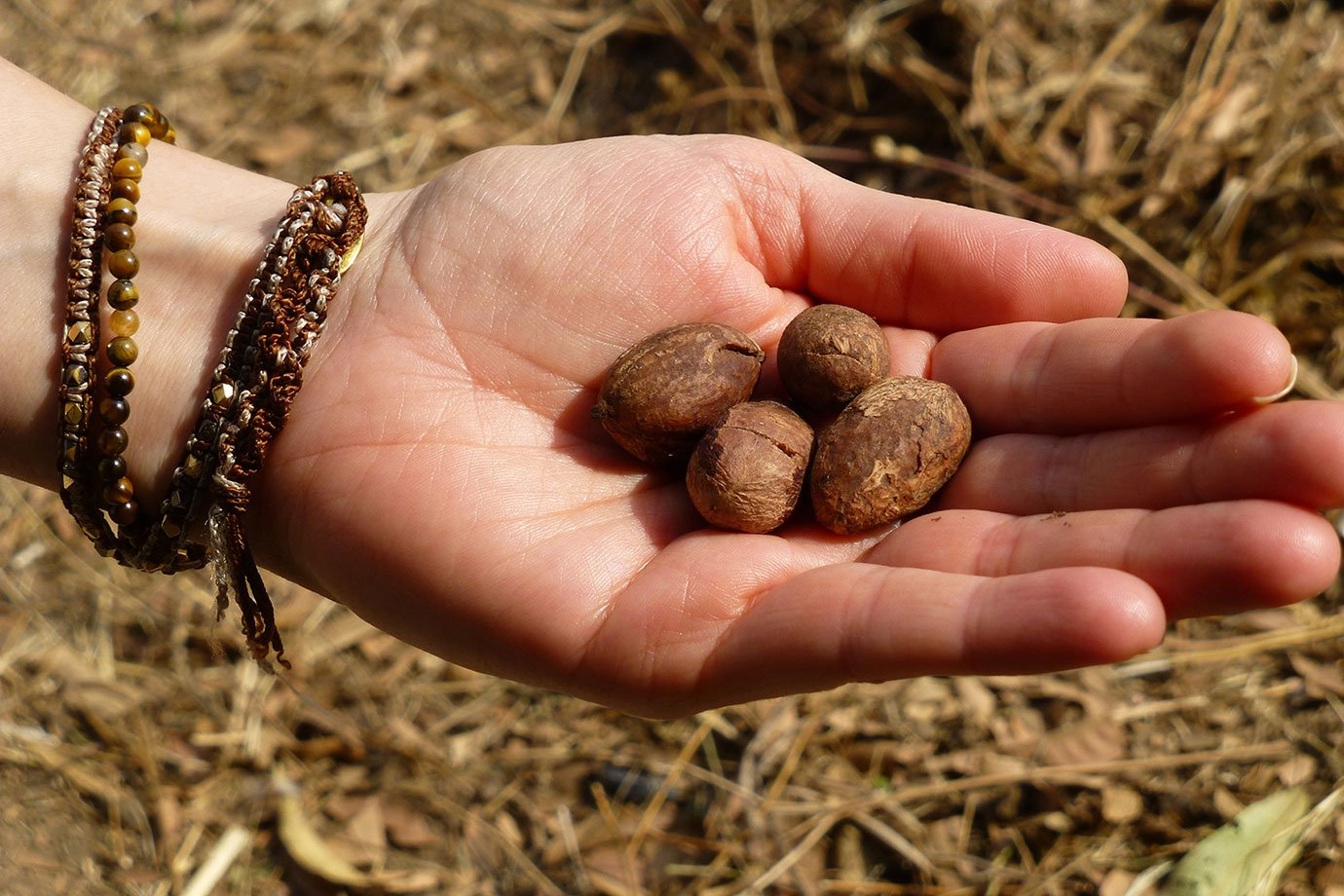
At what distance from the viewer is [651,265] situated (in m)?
3.17

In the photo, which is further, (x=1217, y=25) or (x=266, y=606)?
(x=1217, y=25)

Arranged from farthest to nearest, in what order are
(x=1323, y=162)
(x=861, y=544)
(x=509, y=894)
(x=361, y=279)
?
(x=1323, y=162)
(x=509, y=894)
(x=361, y=279)
(x=861, y=544)

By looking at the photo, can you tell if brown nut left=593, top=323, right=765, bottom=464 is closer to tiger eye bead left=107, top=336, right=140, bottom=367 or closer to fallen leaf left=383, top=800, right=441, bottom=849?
Result: tiger eye bead left=107, top=336, right=140, bottom=367

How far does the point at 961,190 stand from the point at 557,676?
11.0ft

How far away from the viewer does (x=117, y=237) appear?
293cm

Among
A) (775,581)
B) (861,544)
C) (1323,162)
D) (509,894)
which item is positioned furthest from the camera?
(1323,162)

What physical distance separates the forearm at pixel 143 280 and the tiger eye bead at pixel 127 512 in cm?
7

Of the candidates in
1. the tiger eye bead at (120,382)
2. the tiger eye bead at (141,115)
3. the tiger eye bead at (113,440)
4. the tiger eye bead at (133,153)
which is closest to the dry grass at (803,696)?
the tiger eye bead at (113,440)

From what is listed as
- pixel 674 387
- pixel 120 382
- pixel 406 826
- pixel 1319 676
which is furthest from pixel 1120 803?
pixel 120 382

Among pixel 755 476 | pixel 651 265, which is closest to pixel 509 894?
pixel 755 476

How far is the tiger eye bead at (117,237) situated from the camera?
2.93m

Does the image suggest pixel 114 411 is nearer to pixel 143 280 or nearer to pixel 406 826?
pixel 143 280

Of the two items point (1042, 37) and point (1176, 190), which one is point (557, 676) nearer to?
point (1176, 190)

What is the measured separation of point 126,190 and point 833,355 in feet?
6.19
